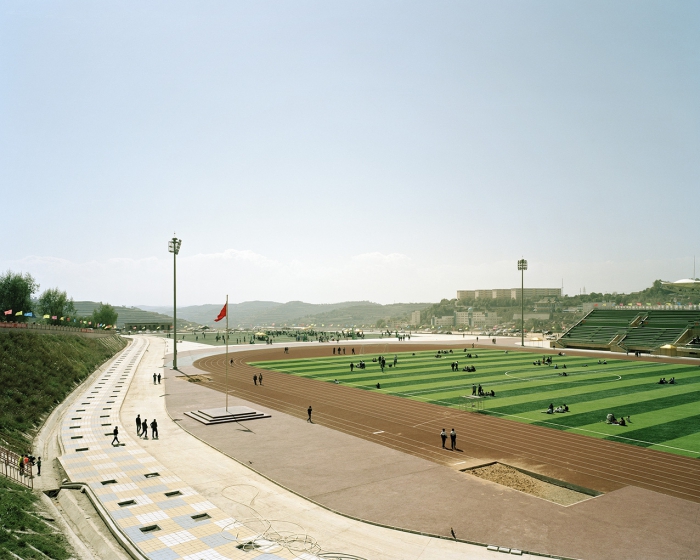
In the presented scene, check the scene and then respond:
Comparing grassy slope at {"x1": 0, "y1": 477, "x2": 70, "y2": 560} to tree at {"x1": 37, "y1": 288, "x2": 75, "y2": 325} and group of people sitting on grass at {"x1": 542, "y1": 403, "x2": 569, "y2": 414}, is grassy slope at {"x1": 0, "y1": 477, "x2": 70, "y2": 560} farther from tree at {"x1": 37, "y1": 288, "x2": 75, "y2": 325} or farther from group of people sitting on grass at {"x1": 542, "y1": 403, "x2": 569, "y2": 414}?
tree at {"x1": 37, "y1": 288, "x2": 75, "y2": 325}

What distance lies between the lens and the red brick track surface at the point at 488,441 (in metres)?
22.5

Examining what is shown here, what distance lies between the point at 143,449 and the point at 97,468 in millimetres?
3539

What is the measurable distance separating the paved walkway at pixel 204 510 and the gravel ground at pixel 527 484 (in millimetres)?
6455

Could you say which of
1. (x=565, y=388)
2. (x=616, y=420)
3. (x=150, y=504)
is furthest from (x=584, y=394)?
(x=150, y=504)

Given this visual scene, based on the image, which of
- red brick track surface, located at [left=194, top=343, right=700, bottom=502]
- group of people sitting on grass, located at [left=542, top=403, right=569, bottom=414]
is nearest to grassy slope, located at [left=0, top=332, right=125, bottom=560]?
red brick track surface, located at [left=194, top=343, right=700, bottom=502]

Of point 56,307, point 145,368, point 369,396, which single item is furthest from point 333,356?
point 56,307

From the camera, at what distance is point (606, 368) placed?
203 feet

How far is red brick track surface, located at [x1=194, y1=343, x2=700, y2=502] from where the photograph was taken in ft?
73.9

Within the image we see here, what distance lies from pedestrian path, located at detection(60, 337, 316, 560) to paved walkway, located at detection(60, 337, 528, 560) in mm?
34

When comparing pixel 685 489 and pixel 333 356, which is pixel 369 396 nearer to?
pixel 685 489

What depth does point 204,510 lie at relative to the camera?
727 inches

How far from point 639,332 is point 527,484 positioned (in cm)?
8513

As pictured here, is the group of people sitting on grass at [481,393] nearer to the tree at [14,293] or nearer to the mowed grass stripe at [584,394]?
the mowed grass stripe at [584,394]

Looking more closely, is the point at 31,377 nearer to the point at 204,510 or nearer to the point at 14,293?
the point at 204,510
